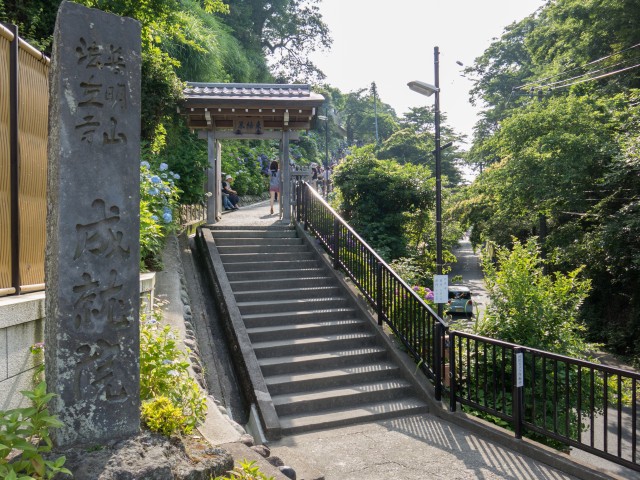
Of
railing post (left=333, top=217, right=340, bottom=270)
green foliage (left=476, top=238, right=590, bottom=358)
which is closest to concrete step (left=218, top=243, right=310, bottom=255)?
railing post (left=333, top=217, right=340, bottom=270)

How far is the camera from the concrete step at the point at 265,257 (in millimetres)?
9312

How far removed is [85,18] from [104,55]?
233 millimetres

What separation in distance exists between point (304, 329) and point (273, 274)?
1.76 metres

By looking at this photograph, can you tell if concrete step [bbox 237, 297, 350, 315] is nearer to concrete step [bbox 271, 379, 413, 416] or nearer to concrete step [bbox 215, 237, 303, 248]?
concrete step [bbox 271, 379, 413, 416]

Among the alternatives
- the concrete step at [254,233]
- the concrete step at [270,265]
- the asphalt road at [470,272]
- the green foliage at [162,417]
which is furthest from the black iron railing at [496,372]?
the asphalt road at [470,272]

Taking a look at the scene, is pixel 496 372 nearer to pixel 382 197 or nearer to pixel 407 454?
pixel 407 454

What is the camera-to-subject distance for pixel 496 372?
20.1 feet

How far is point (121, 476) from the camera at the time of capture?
2.75 m

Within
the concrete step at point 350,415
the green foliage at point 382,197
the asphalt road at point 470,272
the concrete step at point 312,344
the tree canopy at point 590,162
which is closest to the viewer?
the concrete step at point 350,415

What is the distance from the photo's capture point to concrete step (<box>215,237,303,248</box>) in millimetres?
9906

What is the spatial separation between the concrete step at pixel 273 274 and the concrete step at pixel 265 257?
1.31 ft

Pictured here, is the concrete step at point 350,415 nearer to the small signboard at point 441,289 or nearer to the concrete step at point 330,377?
the concrete step at point 330,377

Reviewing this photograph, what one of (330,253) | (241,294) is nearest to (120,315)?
(241,294)

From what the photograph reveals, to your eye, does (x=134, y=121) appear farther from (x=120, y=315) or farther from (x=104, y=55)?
(x=120, y=315)
